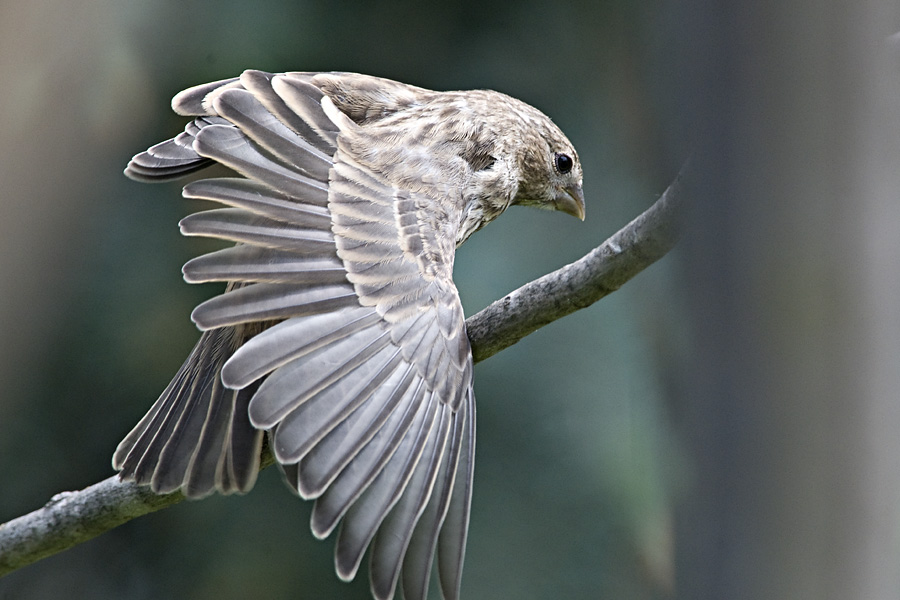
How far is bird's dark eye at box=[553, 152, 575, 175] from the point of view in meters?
2.85

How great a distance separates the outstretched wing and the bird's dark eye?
78 cm

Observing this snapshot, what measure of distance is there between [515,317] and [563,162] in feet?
3.15

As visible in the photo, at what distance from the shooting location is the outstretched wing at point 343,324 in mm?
1668

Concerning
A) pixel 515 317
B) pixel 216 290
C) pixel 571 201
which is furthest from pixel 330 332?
pixel 216 290

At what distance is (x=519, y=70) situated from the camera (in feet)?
13.9

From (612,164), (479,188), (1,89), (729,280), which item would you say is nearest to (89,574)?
(1,89)

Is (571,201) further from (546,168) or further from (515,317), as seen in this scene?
(515,317)

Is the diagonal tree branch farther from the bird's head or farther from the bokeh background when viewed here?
the bokeh background

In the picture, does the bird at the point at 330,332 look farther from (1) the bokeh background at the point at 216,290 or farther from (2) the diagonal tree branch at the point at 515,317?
(1) the bokeh background at the point at 216,290

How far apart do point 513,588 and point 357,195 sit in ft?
7.63

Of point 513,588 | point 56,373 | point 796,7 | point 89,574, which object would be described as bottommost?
point 513,588

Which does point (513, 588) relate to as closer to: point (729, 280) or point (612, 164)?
point (612, 164)

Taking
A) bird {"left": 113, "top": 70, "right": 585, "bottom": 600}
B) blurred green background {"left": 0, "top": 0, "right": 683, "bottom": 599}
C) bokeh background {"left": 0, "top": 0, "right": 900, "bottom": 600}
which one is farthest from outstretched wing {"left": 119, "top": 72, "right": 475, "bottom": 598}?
blurred green background {"left": 0, "top": 0, "right": 683, "bottom": 599}

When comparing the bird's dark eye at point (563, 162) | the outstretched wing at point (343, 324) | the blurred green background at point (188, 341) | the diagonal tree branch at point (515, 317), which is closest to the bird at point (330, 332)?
the outstretched wing at point (343, 324)
